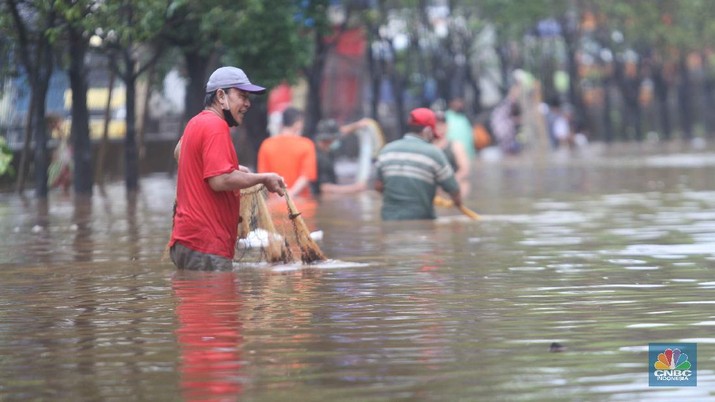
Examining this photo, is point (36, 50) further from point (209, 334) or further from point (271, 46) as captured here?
point (209, 334)

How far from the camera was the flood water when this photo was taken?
7770 millimetres

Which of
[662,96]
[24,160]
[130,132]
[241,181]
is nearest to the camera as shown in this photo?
[241,181]

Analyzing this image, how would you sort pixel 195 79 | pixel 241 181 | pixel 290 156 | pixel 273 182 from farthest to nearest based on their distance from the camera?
pixel 195 79
pixel 290 156
pixel 273 182
pixel 241 181

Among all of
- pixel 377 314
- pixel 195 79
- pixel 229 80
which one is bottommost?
pixel 377 314

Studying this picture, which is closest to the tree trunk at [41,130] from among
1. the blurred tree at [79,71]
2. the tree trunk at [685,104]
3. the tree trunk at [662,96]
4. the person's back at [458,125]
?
the blurred tree at [79,71]

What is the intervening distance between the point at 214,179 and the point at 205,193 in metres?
0.24

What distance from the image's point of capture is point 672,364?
8086 mm

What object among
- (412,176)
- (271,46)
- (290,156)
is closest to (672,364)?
(412,176)

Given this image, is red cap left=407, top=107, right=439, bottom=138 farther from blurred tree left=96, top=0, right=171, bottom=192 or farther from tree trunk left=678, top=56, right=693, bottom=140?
tree trunk left=678, top=56, right=693, bottom=140

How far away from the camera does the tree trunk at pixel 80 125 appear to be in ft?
93.4

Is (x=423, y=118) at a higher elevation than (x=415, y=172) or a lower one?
higher

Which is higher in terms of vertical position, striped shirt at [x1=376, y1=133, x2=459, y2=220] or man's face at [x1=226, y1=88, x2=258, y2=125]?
man's face at [x1=226, y1=88, x2=258, y2=125]

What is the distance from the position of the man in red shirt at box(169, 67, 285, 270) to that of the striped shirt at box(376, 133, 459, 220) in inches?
207

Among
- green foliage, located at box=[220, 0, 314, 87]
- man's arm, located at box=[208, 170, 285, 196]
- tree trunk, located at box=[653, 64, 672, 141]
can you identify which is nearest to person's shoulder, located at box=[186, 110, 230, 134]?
man's arm, located at box=[208, 170, 285, 196]
